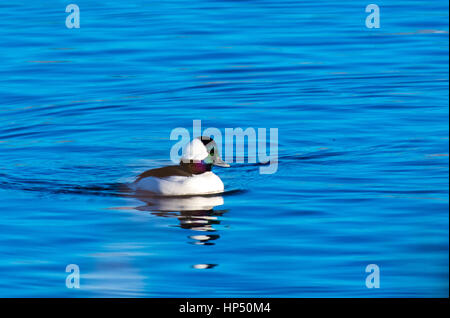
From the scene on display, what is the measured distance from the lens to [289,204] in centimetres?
1274

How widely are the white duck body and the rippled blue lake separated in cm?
22

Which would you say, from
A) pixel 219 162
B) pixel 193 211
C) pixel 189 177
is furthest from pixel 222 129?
pixel 193 211

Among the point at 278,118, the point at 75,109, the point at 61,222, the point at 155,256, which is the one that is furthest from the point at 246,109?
the point at 155,256

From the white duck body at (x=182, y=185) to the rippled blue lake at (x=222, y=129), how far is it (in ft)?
0.71

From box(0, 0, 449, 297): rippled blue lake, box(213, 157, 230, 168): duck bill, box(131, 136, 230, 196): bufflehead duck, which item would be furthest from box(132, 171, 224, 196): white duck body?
box(213, 157, 230, 168): duck bill

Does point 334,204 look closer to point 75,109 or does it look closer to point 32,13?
point 75,109

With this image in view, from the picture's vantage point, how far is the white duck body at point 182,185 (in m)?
13.6

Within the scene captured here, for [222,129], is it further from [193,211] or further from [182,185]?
[193,211]

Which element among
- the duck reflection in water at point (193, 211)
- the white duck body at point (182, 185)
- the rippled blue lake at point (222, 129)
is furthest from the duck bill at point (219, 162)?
the duck reflection in water at point (193, 211)

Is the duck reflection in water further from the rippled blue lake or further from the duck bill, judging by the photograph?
the duck bill

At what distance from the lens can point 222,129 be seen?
54.1 feet

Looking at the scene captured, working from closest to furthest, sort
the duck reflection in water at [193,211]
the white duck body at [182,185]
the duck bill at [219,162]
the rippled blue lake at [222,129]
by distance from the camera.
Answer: the rippled blue lake at [222,129]
the duck reflection in water at [193,211]
the white duck body at [182,185]
the duck bill at [219,162]

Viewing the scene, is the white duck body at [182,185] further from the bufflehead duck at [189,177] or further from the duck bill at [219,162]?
the duck bill at [219,162]

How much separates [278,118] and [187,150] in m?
3.27
